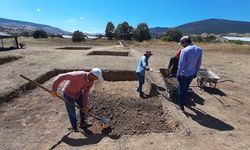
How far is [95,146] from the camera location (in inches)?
209

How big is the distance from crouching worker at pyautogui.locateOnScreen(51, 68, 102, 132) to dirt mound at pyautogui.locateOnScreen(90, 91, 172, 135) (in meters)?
0.97

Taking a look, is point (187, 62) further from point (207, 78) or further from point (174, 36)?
point (174, 36)

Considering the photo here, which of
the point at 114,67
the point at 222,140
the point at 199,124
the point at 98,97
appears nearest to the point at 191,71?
the point at 199,124

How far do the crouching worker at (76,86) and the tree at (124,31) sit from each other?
52887 mm

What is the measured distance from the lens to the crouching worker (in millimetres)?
5547

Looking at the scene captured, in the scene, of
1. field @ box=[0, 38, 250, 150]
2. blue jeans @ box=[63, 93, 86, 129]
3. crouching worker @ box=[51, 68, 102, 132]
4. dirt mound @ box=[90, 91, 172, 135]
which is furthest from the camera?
dirt mound @ box=[90, 91, 172, 135]

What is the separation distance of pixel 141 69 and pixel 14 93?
4.39 meters

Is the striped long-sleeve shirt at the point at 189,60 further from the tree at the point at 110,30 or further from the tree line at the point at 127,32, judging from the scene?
the tree at the point at 110,30

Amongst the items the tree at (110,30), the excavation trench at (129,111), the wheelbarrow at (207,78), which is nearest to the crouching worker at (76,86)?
the excavation trench at (129,111)

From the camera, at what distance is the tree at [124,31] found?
193 ft

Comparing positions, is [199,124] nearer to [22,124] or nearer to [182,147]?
[182,147]

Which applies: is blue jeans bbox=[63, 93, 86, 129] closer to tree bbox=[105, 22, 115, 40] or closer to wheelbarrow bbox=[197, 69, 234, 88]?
wheelbarrow bbox=[197, 69, 234, 88]

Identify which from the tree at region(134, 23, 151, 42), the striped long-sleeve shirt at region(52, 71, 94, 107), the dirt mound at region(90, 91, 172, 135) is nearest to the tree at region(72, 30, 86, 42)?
the tree at region(134, 23, 151, 42)

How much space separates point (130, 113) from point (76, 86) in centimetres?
195
